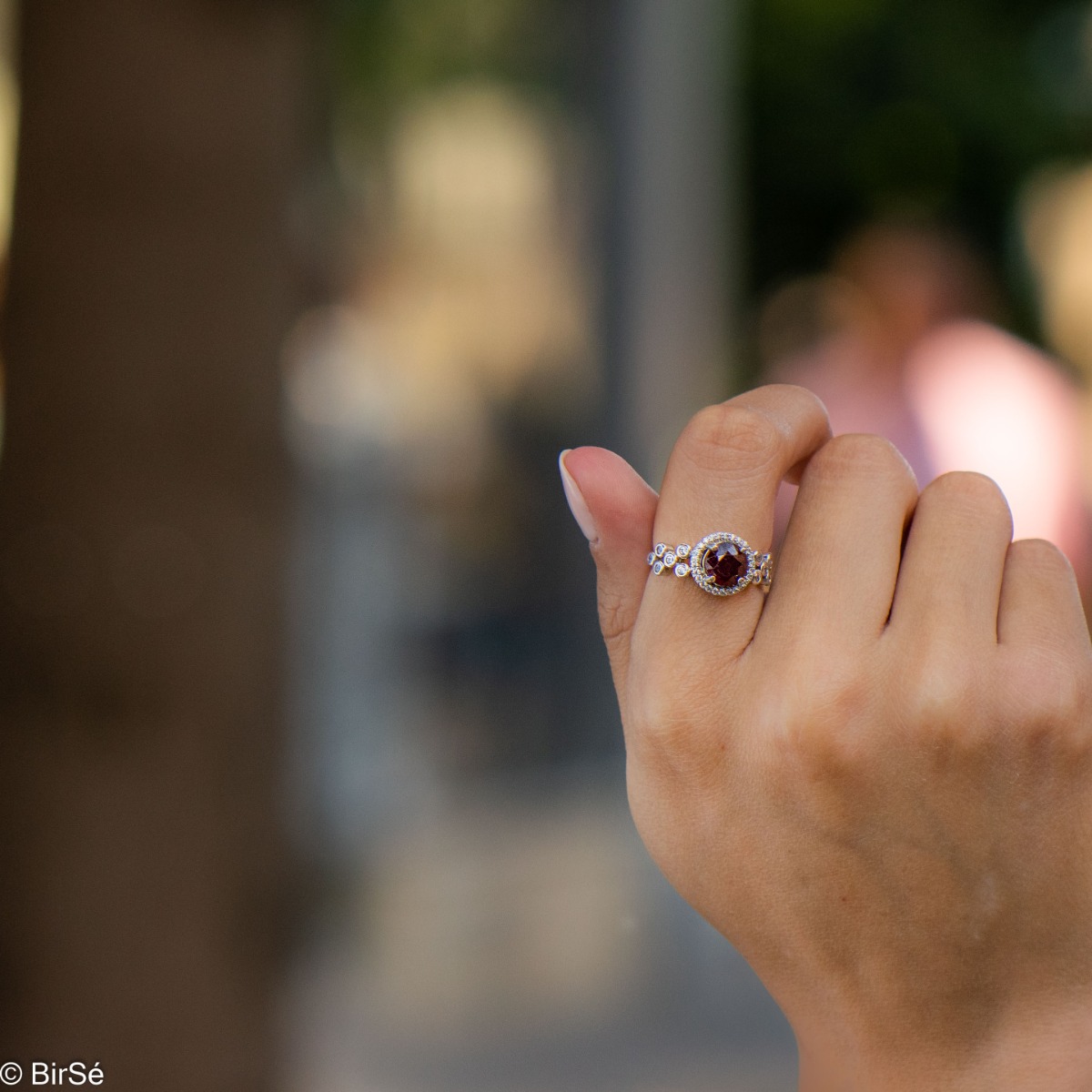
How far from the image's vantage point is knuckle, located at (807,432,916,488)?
915 mm

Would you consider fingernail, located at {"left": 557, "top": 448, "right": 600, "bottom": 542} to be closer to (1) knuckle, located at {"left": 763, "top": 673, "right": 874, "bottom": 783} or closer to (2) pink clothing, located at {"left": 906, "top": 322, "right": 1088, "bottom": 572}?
(1) knuckle, located at {"left": 763, "top": 673, "right": 874, "bottom": 783}

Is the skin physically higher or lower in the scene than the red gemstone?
lower

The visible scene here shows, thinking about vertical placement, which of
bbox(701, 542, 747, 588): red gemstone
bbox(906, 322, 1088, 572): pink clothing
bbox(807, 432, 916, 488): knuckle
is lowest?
bbox(701, 542, 747, 588): red gemstone

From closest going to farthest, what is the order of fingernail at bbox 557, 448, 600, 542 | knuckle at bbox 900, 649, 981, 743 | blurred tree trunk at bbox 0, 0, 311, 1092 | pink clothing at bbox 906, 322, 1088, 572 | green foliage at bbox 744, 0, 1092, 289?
knuckle at bbox 900, 649, 981, 743 < fingernail at bbox 557, 448, 600, 542 < blurred tree trunk at bbox 0, 0, 311, 1092 < pink clothing at bbox 906, 322, 1088, 572 < green foliage at bbox 744, 0, 1092, 289

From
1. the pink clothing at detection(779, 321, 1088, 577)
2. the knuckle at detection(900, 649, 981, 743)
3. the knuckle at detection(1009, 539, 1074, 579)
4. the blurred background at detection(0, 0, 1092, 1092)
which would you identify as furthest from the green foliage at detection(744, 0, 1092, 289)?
the knuckle at detection(900, 649, 981, 743)

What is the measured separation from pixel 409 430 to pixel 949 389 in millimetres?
2217

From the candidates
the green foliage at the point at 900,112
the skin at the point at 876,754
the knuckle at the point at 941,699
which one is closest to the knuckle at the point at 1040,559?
the skin at the point at 876,754

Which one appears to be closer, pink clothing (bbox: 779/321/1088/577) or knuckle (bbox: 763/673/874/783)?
knuckle (bbox: 763/673/874/783)

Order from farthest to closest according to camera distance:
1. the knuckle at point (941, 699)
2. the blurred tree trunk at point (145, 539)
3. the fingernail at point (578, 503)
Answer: the blurred tree trunk at point (145, 539), the fingernail at point (578, 503), the knuckle at point (941, 699)

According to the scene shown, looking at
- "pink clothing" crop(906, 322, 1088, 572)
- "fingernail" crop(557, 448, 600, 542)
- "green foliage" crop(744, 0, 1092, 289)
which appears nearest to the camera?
"fingernail" crop(557, 448, 600, 542)

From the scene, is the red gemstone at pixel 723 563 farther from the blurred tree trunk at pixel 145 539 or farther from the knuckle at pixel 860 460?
the blurred tree trunk at pixel 145 539

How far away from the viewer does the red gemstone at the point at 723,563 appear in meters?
0.88

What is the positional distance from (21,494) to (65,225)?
1.24 feet

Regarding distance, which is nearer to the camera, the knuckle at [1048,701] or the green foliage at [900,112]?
the knuckle at [1048,701]
